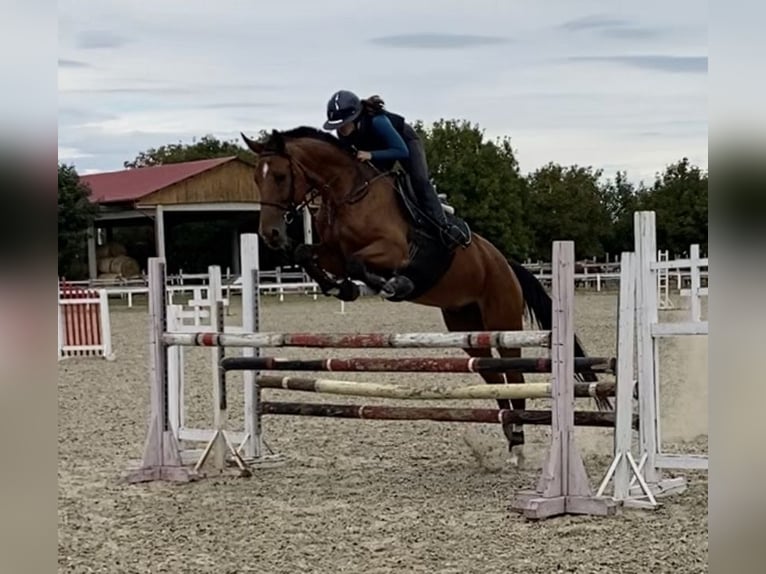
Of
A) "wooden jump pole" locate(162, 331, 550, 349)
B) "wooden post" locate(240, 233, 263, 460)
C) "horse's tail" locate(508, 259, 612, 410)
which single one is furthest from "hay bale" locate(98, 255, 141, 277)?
"wooden jump pole" locate(162, 331, 550, 349)

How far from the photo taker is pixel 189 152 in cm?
3772

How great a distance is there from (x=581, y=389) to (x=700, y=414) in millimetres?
1447

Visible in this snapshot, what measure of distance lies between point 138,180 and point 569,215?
13.1 m

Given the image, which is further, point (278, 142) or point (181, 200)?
point (181, 200)

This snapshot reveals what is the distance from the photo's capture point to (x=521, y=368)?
13.9 feet

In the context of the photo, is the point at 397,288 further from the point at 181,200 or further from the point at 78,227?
the point at 181,200

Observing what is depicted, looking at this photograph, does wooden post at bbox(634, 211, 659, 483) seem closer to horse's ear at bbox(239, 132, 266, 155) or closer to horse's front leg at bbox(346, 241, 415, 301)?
horse's front leg at bbox(346, 241, 415, 301)

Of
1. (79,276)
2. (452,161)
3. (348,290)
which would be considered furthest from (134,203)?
(348,290)

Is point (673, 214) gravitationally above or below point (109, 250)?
above

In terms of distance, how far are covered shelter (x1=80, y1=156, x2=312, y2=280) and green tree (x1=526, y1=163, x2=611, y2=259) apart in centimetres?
860

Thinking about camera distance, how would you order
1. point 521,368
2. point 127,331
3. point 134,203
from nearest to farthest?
point 521,368
point 127,331
point 134,203

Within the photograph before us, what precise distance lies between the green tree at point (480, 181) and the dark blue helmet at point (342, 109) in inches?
775

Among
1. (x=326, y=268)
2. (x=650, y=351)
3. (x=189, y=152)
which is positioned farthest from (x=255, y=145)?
(x=189, y=152)
